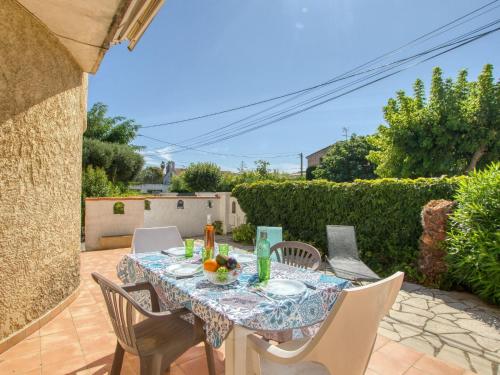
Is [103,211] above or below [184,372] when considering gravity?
above

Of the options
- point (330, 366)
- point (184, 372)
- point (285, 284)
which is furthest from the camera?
point (184, 372)

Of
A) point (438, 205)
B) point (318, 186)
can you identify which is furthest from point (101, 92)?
point (438, 205)

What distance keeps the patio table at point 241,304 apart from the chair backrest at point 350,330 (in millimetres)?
314

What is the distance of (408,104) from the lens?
10367 mm

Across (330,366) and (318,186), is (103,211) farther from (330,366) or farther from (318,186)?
(330,366)

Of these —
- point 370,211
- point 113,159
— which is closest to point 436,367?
point 370,211

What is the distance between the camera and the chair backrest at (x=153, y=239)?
10.8 ft

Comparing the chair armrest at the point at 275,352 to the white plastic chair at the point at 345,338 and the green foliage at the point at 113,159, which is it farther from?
the green foliage at the point at 113,159

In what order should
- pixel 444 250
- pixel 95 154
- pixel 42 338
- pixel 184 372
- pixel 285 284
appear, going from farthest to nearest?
pixel 95 154, pixel 444 250, pixel 42 338, pixel 184 372, pixel 285 284

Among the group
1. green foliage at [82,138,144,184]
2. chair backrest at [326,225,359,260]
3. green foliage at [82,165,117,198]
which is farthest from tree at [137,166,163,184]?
chair backrest at [326,225,359,260]

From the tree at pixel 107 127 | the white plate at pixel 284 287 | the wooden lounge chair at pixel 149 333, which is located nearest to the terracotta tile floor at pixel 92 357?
the wooden lounge chair at pixel 149 333

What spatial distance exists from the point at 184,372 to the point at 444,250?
412 centimetres

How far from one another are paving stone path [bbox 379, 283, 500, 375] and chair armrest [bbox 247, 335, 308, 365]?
6.80ft

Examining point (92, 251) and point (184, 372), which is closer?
point (184, 372)
